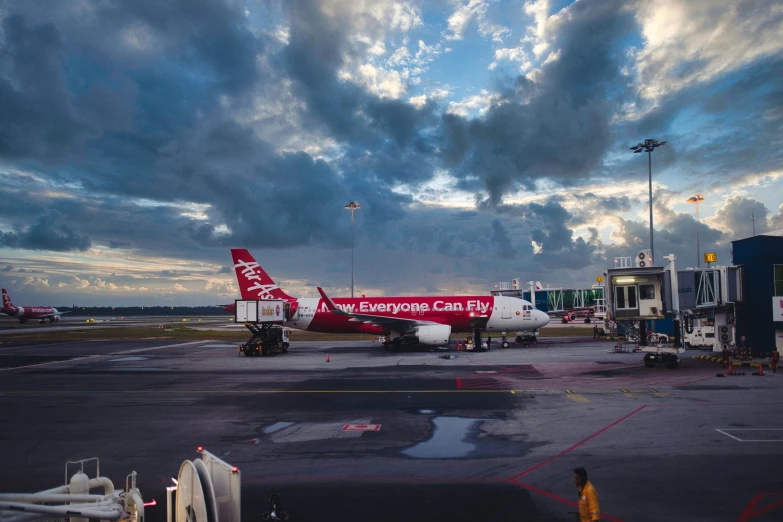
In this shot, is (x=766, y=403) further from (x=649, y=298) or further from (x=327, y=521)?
(x=327, y=521)

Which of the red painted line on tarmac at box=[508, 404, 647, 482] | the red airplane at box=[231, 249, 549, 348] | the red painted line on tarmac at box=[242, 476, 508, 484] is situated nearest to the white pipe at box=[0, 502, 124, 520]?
the red painted line on tarmac at box=[242, 476, 508, 484]

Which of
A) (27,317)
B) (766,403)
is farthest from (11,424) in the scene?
(27,317)

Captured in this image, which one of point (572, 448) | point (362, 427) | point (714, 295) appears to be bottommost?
point (362, 427)

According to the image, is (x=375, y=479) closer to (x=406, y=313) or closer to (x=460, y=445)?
(x=460, y=445)

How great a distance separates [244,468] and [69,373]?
1043 inches

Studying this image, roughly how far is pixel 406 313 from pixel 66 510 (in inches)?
1667

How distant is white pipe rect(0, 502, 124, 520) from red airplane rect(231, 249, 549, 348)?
39025 millimetres

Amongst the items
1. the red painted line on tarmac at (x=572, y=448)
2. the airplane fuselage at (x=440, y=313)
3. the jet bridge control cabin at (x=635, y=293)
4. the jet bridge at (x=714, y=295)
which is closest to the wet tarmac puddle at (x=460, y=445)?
the red painted line on tarmac at (x=572, y=448)

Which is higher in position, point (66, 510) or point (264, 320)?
point (264, 320)

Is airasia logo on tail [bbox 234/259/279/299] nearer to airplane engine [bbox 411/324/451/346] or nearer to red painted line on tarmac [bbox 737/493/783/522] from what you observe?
airplane engine [bbox 411/324/451/346]

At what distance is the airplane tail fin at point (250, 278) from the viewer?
51188 millimetres

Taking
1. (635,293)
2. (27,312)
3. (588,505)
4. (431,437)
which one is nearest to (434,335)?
(635,293)

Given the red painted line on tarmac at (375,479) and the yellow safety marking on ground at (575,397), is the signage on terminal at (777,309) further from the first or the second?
the red painted line on tarmac at (375,479)

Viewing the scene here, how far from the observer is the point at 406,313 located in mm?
48469
